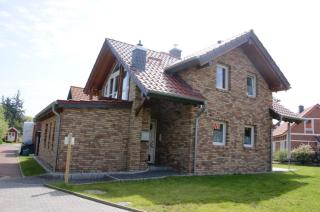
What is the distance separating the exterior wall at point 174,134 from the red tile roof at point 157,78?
881mm

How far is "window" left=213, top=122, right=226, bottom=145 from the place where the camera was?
14.8 m

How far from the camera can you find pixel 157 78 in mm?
13617

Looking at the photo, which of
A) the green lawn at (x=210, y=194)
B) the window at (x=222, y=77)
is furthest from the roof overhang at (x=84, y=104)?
the window at (x=222, y=77)

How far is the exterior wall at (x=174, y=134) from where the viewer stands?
44.5 ft

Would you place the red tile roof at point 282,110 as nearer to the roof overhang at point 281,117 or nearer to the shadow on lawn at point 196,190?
the roof overhang at point 281,117

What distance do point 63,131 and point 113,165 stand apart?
245 cm

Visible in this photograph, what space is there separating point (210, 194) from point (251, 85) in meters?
9.48

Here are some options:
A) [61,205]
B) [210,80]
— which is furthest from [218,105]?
[61,205]

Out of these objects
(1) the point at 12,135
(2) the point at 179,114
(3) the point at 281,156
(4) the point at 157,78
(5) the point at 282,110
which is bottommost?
(3) the point at 281,156

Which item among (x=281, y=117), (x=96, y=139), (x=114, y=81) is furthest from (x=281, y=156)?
(x=96, y=139)

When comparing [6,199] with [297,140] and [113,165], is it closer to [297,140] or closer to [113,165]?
[113,165]

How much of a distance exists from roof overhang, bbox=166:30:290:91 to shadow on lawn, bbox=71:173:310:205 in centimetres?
502

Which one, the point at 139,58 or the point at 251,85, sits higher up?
the point at 139,58

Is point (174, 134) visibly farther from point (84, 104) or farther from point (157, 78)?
point (84, 104)
